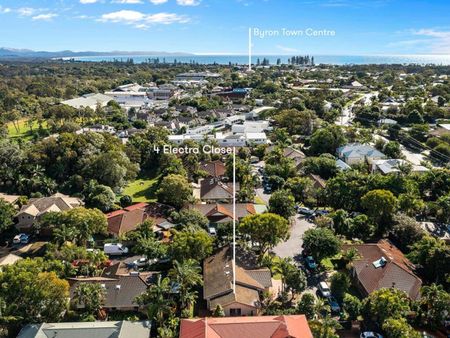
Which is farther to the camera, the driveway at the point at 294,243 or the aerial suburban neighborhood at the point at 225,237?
the driveway at the point at 294,243

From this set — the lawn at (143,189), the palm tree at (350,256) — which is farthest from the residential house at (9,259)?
the palm tree at (350,256)

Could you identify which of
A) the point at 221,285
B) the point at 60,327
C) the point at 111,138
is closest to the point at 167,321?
the point at 221,285

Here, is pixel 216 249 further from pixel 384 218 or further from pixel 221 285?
pixel 384 218

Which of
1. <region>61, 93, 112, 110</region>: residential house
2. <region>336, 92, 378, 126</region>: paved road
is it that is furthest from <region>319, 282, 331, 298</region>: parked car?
<region>61, 93, 112, 110</region>: residential house

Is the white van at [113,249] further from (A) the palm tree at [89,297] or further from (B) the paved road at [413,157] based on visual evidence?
(B) the paved road at [413,157]

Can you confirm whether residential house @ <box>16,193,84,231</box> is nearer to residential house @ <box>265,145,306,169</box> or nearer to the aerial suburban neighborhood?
the aerial suburban neighborhood

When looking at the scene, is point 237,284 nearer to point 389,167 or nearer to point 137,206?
point 137,206

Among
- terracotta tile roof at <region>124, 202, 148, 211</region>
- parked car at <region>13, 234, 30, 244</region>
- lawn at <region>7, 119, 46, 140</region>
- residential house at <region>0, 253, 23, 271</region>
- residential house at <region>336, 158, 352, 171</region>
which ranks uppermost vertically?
residential house at <region>336, 158, 352, 171</region>
